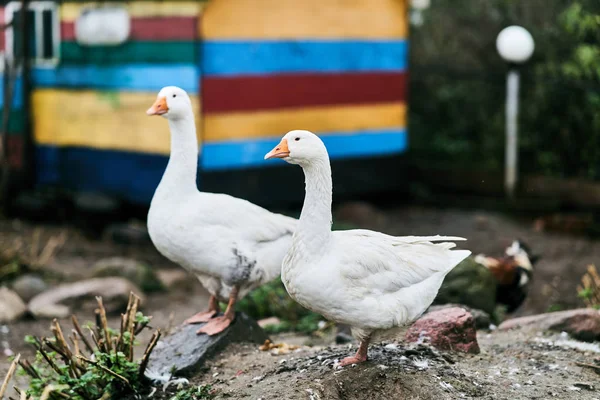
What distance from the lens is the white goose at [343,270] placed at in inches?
163

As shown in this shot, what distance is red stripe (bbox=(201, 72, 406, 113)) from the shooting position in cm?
924

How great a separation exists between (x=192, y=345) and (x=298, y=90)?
537 cm

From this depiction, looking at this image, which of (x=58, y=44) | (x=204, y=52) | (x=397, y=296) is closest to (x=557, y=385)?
(x=397, y=296)

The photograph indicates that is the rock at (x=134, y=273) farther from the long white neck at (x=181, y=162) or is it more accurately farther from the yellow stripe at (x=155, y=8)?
the long white neck at (x=181, y=162)

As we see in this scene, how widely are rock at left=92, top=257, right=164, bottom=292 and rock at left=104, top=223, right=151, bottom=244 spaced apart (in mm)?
1206

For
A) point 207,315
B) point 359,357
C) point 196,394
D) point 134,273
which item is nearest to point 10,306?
A: point 134,273

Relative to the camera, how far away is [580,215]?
10.2 m

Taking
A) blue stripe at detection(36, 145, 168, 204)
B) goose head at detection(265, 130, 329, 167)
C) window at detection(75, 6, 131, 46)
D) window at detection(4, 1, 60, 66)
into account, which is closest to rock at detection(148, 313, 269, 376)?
goose head at detection(265, 130, 329, 167)

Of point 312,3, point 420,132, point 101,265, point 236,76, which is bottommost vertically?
point 101,265

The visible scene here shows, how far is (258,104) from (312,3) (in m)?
1.43

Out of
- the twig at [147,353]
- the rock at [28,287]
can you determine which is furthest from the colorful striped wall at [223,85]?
the twig at [147,353]

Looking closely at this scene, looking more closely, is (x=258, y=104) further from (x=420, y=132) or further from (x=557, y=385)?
(x=557, y=385)

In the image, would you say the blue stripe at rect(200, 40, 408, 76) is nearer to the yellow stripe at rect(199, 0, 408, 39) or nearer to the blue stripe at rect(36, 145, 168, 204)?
the yellow stripe at rect(199, 0, 408, 39)

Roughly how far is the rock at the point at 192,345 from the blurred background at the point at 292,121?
2417 mm
